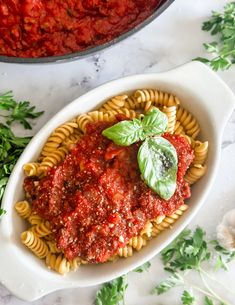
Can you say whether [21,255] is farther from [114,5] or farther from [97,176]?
[114,5]

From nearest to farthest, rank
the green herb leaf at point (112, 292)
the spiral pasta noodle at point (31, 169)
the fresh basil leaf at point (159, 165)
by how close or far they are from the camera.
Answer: the fresh basil leaf at point (159, 165), the spiral pasta noodle at point (31, 169), the green herb leaf at point (112, 292)

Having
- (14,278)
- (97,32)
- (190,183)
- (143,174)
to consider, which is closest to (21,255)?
(14,278)

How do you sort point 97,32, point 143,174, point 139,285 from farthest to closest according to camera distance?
point 139,285, point 97,32, point 143,174

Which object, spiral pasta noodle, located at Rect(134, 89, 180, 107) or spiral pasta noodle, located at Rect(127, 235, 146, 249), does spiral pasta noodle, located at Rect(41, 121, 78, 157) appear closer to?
spiral pasta noodle, located at Rect(134, 89, 180, 107)

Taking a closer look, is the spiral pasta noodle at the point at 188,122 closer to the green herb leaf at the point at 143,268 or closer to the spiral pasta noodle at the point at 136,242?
the spiral pasta noodle at the point at 136,242

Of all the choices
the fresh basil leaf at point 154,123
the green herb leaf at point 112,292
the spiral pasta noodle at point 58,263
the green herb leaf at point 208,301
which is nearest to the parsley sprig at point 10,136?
the spiral pasta noodle at point 58,263
